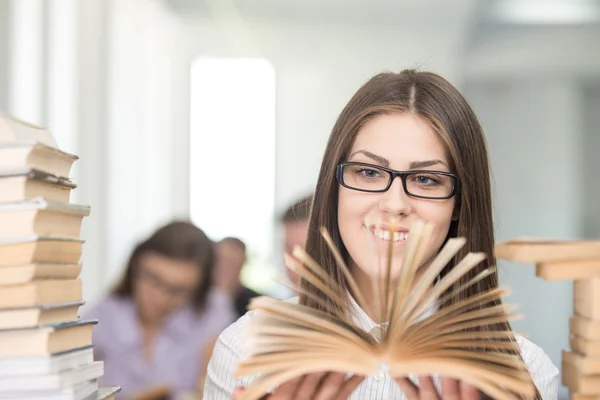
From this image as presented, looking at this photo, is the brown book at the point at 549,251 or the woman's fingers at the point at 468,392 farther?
the brown book at the point at 549,251

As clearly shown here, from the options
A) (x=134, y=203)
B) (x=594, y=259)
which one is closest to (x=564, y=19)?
(x=134, y=203)

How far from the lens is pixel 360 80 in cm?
736

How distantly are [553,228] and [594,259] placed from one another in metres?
6.75

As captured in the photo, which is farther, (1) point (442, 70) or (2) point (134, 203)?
(1) point (442, 70)

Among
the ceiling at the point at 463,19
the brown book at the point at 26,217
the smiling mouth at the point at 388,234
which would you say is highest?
the ceiling at the point at 463,19

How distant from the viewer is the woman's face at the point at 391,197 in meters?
1.27

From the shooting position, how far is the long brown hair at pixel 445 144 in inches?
55.6

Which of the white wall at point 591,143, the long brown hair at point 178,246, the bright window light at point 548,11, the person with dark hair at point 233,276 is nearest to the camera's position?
the long brown hair at point 178,246

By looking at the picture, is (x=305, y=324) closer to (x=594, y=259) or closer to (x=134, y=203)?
(x=594, y=259)

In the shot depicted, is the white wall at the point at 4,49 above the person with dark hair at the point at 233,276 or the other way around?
above

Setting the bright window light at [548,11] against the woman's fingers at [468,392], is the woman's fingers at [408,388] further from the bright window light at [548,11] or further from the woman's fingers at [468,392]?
the bright window light at [548,11]

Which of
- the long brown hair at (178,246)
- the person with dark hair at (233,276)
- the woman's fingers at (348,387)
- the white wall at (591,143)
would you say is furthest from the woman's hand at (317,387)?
the white wall at (591,143)

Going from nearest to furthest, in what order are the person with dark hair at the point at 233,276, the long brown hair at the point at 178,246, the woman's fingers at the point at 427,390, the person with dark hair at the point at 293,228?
the woman's fingers at the point at 427,390, the person with dark hair at the point at 293,228, the long brown hair at the point at 178,246, the person with dark hair at the point at 233,276

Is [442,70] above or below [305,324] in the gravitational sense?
above
